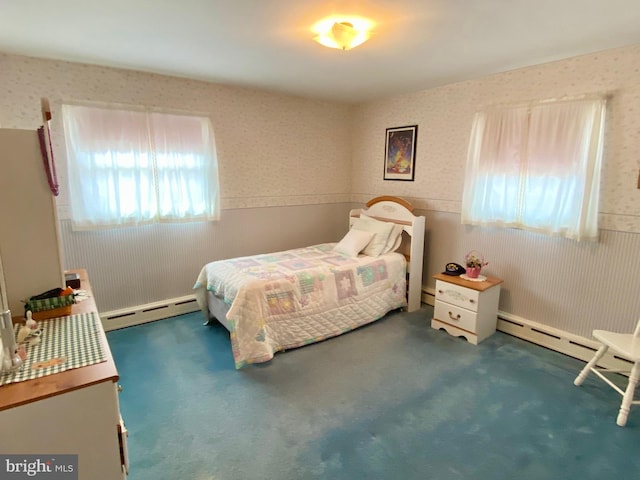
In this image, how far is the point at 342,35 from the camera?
217cm

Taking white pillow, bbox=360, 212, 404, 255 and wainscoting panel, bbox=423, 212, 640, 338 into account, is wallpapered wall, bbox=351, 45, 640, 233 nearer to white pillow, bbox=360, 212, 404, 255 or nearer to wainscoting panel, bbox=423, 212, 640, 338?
wainscoting panel, bbox=423, 212, 640, 338

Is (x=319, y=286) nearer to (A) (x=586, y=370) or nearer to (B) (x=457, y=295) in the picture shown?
(B) (x=457, y=295)

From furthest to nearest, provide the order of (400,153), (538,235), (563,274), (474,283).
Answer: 1. (400,153)
2. (474,283)
3. (538,235)
4. (563,274)

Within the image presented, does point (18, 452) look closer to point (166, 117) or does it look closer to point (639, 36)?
point (166, 117)

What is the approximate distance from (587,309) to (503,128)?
169 cm

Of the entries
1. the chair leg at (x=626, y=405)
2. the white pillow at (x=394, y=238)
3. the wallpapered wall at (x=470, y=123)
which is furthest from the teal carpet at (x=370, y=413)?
the wallpapered wall at (x=470, y=123)

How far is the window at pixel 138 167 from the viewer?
3.02 metres

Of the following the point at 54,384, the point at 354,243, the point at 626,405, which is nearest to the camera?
the point at 54,384

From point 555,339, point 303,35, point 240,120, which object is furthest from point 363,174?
point 555,339

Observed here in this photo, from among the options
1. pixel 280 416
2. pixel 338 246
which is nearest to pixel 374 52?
pixel 338 246

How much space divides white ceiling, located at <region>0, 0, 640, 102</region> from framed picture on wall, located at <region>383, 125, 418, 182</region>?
80cm

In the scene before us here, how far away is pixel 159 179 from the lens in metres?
3.40

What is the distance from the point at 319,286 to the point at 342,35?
76.2 inches

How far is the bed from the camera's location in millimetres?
2781
